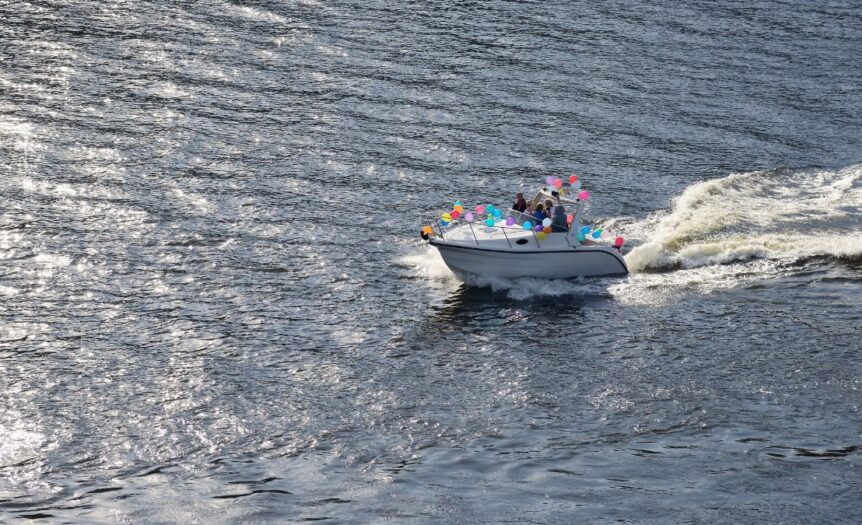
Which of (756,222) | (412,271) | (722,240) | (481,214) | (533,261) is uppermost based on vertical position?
(481,214)

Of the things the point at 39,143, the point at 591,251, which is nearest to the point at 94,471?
the point at 591,251

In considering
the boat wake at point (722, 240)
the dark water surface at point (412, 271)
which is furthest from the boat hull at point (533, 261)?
the dark water surface at point (412, 271)

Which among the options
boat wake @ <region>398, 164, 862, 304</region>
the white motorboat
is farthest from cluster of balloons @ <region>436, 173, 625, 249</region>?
boat wake @ <region>398, 164, 862, 304</region>

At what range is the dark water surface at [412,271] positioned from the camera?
2783 centimetres

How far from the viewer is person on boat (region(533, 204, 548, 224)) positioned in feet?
129

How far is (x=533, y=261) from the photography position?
126 ft

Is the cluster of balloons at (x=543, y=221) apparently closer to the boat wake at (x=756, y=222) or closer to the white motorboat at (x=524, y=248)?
the white motorboat at (x=524, y=248)

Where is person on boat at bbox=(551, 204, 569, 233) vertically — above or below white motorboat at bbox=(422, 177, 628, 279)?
above

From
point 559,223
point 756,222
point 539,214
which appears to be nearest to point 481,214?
point 539,214

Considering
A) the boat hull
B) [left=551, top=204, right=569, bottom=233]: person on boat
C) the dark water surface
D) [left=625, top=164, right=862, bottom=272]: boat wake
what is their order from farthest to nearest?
1. [left=625, top=164, right=862, bottom=272]: boat wake
2. [left=551, top=204, right=569, bottom=233]: person on boat
3. the boat hull
4. the dark water surface

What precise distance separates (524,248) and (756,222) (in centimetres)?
992

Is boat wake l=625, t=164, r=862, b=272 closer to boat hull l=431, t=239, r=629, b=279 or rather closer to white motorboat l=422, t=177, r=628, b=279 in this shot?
boat hull l=431, t=239, r=629, b=279

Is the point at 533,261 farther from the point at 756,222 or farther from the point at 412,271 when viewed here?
the point at 756,222

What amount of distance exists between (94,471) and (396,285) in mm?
13155
